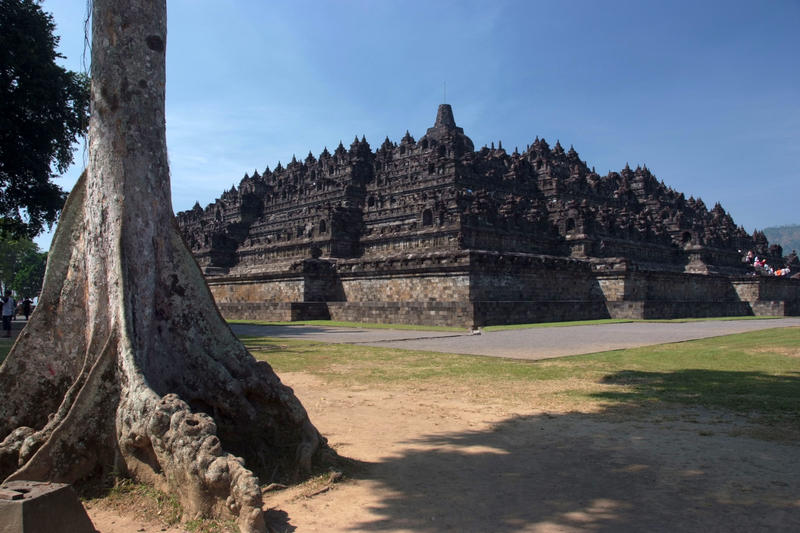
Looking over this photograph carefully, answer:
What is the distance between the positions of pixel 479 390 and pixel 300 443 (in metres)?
4.16

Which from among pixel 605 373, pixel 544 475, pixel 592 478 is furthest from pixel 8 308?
pixel 592 478

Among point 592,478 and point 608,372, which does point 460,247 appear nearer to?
point 608,372

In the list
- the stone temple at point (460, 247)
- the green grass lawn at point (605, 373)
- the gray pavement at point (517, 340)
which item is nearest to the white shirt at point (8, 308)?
the green grass lawn at point (605, 373)

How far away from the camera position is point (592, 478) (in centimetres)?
480

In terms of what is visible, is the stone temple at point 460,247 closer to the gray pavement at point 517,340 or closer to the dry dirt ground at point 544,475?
the gray pavement at point 517,340

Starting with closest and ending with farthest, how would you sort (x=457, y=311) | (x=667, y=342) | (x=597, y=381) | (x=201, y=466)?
1. (x=201, y=466)
2. (x=597, y=381)
3. (x=667, y=342)
4. (x=457, y=311)

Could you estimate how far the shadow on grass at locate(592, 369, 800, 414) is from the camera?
7.59m

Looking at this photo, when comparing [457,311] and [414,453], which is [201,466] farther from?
[457,311]

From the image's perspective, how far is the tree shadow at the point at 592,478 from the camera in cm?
396

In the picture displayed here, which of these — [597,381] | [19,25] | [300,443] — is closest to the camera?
[300,443]

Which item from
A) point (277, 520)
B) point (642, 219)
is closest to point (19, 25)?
point (277, 520)

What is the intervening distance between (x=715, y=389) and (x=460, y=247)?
19699 millimetres

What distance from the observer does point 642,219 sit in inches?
1800

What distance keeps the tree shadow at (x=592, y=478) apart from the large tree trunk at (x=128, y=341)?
1.11m
